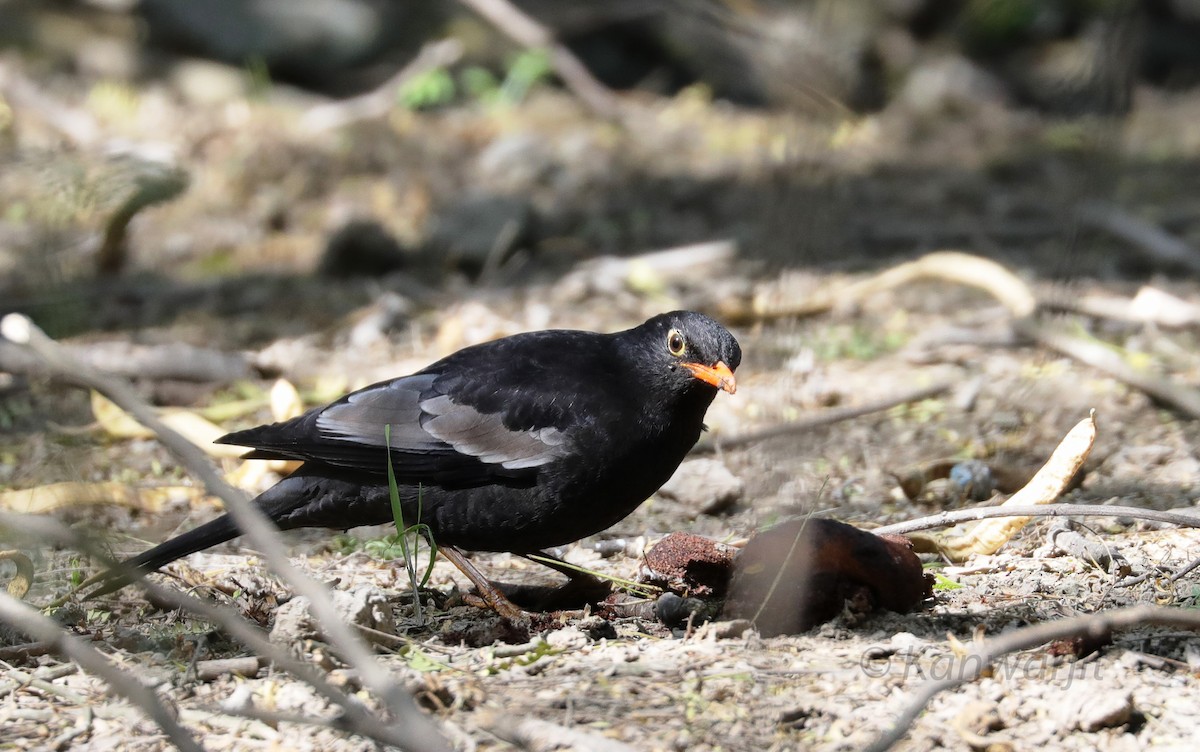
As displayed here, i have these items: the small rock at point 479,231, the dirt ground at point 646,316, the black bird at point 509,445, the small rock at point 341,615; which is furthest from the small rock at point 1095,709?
the small rock at point 479,231

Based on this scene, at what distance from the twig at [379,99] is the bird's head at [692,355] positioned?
6.16 metres

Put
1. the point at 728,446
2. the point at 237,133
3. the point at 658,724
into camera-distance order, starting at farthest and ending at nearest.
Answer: the point at 237,133
the point at 728,446
the point at 658,724

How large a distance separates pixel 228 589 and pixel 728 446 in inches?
87.3

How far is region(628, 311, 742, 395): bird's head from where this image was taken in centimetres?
397

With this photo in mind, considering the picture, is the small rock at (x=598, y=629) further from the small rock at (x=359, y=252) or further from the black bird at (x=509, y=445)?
the small rock at (x=359, y=252)

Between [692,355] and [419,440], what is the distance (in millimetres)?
924

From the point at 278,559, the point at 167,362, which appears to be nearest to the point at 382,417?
the point at 278,559

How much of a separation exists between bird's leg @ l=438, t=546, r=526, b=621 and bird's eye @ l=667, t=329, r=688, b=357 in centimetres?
94

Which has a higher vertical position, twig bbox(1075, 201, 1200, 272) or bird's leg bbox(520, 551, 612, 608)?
twig bbox(1075, 201, 1200, 272)

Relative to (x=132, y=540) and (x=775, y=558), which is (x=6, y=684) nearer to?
(x=132, y=540)

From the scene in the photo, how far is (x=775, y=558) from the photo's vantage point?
320 centimetres

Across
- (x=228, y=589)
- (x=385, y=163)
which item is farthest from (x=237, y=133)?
(x=228, y=589)

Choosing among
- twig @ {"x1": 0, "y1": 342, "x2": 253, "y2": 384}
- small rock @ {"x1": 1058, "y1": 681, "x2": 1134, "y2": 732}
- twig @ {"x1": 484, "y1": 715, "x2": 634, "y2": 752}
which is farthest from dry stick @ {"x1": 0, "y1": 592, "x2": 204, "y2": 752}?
twig @ {"x1": 0, "y1": 342, "x2": 253, "y2": 384}

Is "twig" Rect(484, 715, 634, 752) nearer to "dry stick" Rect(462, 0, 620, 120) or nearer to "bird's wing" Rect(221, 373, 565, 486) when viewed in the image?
"bird's wing" Rect(221, 373, 565, 486)
